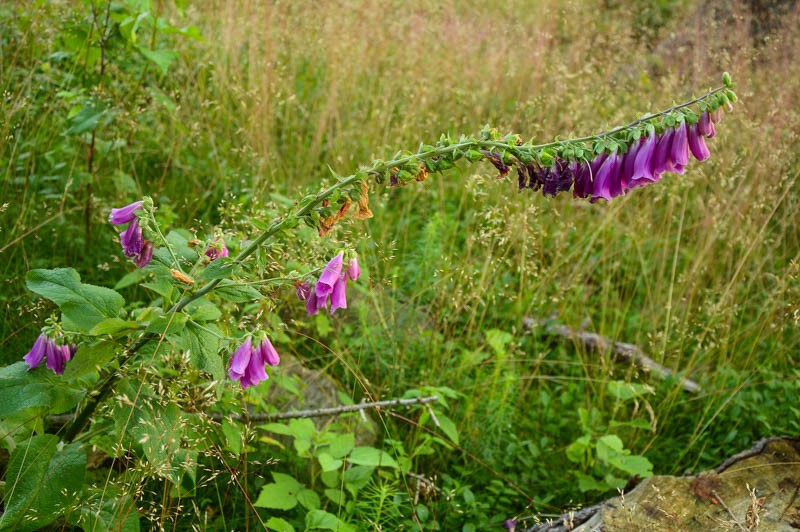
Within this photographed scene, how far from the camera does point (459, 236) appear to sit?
13.3ft

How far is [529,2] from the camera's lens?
29.5 ft

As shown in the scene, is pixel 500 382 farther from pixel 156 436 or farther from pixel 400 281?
pixel 156 436

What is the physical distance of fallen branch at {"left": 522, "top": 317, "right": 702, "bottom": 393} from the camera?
10.9ft

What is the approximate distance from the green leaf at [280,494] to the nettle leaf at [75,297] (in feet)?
2.53

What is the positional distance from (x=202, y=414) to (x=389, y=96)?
328 centimetres

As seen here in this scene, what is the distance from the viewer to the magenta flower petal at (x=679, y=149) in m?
1.67

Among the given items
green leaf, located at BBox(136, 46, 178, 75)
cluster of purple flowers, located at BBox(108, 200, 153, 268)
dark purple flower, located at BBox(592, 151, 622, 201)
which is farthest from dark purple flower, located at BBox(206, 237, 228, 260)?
green leaf, located at BBox(136, 46, 178, 75)

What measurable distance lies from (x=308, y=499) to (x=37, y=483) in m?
0.82

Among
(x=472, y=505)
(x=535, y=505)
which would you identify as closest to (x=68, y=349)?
(x=472, y=505)

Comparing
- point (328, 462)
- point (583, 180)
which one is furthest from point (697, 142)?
point (328, 462)

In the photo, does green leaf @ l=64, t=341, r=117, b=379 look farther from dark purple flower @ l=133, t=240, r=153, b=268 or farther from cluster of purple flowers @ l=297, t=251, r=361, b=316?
cluster of purple flowers @ l=297, t=251, r=361, b=316

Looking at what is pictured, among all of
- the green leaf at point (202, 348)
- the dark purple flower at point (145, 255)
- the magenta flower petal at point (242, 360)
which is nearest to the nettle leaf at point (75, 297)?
the dark purple flower at point (145, 255)

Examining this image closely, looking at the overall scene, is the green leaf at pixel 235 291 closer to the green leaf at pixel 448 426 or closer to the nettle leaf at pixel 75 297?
the nettle leaf at pixel 75 297

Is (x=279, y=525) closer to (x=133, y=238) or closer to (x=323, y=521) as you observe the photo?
(x=323, y=521)
